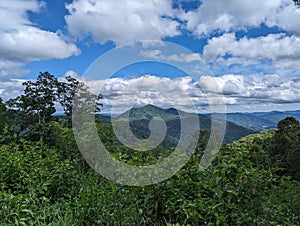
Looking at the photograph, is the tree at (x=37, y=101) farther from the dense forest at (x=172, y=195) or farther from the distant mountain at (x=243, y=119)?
the dense forest at (x=172, y=195)

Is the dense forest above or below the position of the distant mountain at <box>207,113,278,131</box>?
below

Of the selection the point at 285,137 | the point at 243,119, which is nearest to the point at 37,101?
the point at 243,119

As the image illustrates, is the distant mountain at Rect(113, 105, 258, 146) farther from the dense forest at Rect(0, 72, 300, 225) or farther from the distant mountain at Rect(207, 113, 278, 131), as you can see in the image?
the dense forest at Rect(0, 72, 300, 225)

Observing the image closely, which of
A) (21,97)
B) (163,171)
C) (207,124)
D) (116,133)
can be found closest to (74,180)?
(116,133)

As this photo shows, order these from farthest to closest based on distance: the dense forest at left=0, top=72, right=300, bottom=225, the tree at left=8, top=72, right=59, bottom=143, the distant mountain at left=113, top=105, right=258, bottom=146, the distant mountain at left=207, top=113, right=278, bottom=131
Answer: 1. the tree at left=8, top=72, right=59, bottom=143
2. the distant mountain at left=207, top=113, right=278, bottom=131
3. the distant mountain at left=113, top=105, right=258, bottom=146
4. the dense forest at left=0, top=72, right=300, bottom=225

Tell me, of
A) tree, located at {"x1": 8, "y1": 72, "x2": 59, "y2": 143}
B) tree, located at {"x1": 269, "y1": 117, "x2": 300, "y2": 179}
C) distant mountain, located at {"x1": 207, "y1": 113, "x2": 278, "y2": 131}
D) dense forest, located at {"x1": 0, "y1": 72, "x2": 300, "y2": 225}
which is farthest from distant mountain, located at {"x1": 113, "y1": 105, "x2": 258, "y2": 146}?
tree, located at {"x1": 269, "y1": 117, "x2": 300, "y2": 179}

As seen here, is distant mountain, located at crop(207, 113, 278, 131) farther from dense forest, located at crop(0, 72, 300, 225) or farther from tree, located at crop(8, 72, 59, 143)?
tree, located at crop(8, 72, 59, 143)

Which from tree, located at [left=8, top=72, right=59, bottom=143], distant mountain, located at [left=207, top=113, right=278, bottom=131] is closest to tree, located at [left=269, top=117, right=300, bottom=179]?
distant mountain, located at [left=207, top=113, right=278, bottom=131]

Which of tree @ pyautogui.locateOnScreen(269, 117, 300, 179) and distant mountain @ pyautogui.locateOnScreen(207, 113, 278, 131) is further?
tree @ pyautogui.locateOnScreen(269, 117, 300, 179)

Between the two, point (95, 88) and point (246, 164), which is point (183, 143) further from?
point (95, 88)

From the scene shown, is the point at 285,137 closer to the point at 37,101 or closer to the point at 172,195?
the point at 37,101

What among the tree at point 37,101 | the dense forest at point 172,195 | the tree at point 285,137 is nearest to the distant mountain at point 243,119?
the dense forest at point 172,195

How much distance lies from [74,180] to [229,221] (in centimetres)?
188

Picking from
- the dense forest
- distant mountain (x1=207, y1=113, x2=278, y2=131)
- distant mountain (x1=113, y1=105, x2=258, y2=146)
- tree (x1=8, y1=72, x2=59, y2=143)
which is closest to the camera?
the dense forest
